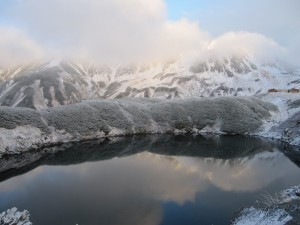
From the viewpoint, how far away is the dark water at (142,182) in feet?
115

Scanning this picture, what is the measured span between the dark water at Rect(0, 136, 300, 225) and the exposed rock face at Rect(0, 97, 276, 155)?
6329 mm

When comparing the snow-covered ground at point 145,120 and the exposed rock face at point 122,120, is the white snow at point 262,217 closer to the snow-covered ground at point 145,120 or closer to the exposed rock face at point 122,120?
the exposed rock face at point 122,120

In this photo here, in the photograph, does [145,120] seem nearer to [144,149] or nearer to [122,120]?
[122,120]

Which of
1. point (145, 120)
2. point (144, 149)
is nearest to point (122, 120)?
point (145, 120)

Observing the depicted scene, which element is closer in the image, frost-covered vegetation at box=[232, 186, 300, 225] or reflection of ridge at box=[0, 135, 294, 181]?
frost-covered vegetation at box=[232, 186, 300, 225]

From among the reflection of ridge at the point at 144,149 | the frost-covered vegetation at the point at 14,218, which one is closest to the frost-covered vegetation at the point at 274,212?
the frost-covered vegetation at the point at 14,218

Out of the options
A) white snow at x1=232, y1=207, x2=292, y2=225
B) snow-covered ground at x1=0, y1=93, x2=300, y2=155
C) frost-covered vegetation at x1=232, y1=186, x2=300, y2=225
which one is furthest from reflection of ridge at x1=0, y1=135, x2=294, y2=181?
white snow at x1=232, y1=207, x2=292, y2=225

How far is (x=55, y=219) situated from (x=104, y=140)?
5063cm

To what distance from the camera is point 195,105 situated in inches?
4461

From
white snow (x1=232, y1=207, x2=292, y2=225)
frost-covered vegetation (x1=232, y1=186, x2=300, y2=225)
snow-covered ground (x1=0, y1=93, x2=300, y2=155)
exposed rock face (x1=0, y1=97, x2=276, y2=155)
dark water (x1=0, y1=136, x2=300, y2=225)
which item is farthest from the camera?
snow-covered ground (x1=0, y1=93, x2=300, y2=155)

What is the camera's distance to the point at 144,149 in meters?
74.4

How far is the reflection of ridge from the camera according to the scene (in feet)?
195

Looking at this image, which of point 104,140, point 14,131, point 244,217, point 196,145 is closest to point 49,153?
point 14,131

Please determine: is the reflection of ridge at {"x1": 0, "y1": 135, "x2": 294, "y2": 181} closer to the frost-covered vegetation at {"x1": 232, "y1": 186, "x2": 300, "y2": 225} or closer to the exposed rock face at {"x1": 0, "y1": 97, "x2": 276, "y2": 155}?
the exposed rock face at {"x1": 0, "y1": 97, "x2": 276, "y2": 155}
